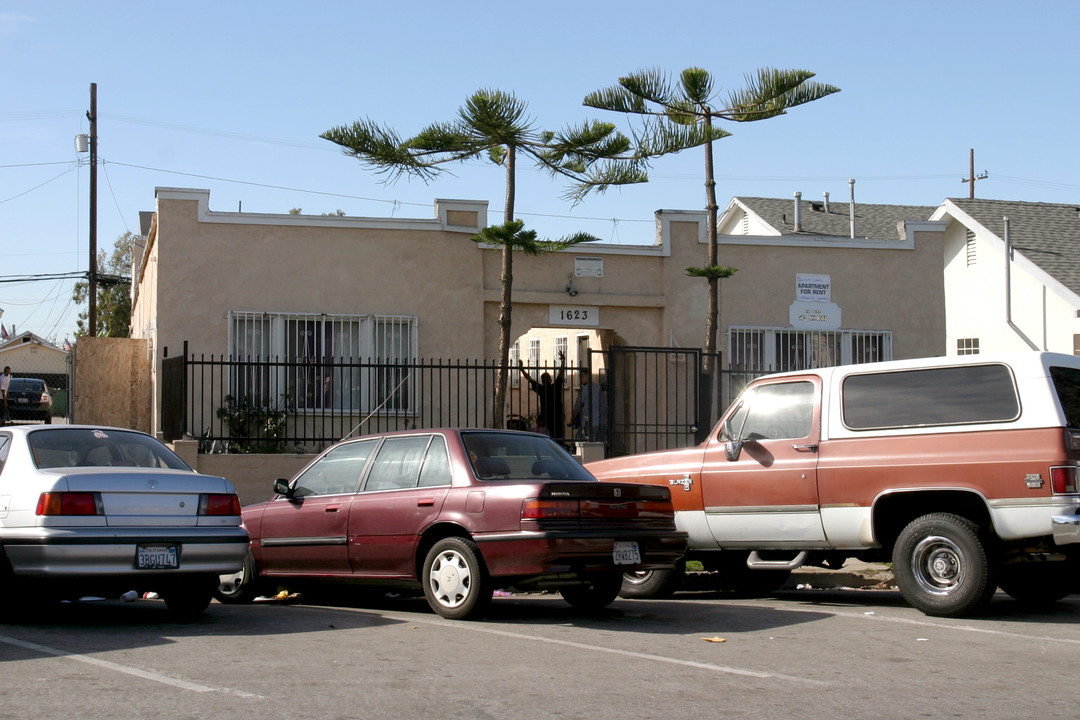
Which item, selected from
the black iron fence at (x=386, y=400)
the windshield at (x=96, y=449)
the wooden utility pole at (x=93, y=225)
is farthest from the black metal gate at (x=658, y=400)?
the wooden utility pole at (x=93, y=225)

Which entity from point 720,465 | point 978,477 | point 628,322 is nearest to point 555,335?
point 628,322

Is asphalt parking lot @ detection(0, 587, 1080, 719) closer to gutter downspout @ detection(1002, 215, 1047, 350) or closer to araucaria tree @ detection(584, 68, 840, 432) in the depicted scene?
araucaria tree @ detection(584, 68, 840, 432)

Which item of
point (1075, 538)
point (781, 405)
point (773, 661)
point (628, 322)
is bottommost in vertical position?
point (773, 661)

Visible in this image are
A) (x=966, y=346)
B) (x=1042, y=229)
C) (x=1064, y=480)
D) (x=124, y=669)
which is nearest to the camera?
(x=124, y=669)

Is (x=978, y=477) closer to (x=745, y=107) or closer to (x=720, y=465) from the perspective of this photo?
(x=720, y=465)

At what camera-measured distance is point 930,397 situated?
9.38m

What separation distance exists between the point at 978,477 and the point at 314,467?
17.7 feet

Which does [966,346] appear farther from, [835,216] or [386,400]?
[386,400]

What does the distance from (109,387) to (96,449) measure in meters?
12.0

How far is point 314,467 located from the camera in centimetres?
1041

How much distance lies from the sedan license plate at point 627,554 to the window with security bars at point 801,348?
12050 mm

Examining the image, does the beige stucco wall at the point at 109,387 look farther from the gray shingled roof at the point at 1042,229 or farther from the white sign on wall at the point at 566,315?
the gray shingled roof at the point at 1042,229

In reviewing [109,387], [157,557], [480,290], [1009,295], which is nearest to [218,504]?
[157,557]

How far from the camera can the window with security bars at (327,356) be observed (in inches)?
714
